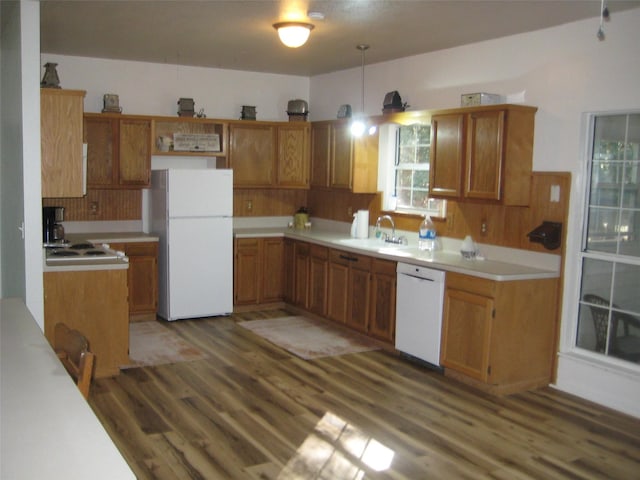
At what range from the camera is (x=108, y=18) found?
188 inches

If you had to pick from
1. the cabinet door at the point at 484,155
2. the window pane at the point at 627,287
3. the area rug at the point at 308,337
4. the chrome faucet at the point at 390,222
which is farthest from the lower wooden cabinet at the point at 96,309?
the window pane at the point at 627,287

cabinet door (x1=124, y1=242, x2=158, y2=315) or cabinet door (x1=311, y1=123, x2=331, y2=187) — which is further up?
cabinet door (x1=311, y1=123, x2=331, y2=187)

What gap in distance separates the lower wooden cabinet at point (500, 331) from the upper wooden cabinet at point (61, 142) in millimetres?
2876

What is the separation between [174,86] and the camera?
6.98 m

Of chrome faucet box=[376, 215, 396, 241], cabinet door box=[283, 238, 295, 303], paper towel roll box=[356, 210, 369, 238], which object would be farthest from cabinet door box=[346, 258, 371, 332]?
cabinet door box=[283, 238, 295, 303]

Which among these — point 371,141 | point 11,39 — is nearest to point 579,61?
point 371,141

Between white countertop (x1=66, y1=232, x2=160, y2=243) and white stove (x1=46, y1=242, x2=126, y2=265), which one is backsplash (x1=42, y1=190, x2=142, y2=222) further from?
white stove (x1=46, y1=242, x2=126, y2=265)

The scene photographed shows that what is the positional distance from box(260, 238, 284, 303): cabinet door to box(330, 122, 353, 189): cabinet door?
3.07 feet

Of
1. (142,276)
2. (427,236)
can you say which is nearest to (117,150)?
(142,276)

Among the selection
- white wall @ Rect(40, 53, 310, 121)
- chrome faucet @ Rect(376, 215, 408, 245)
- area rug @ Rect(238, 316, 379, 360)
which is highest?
white wall @ Rect(40, 53, 310, 121)

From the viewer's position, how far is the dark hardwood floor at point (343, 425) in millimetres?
3461

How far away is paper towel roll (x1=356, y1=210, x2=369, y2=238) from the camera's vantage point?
257 inches

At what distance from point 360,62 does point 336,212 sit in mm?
1698

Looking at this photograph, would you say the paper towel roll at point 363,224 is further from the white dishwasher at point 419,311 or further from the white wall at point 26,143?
the white wall at point 26,143
